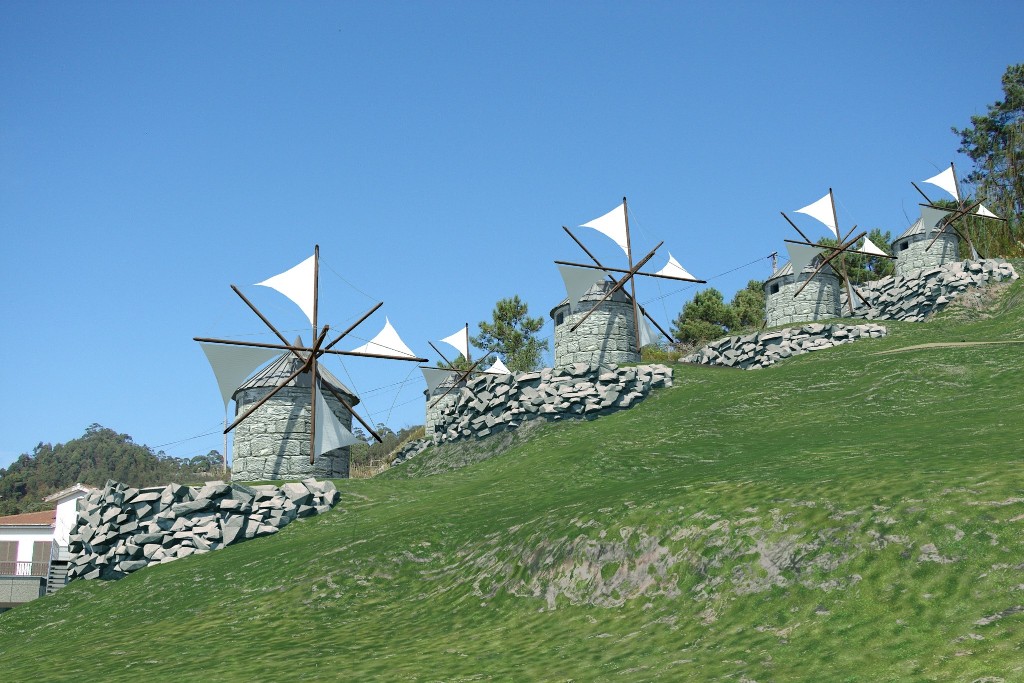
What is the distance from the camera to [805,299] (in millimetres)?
49625

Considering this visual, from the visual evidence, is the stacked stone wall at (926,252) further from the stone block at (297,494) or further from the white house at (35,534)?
the white house at (35,534)

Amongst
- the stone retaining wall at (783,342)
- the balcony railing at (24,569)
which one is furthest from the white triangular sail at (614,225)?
the balcony railing at (24,569)

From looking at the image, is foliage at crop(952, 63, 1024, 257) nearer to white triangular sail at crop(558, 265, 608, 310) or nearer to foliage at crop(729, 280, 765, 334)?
foliage at crop(729, 280, 765, 334)

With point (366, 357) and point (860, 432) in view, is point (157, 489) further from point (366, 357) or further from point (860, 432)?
point (860, 432)

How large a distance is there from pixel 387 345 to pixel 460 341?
26.7 meters

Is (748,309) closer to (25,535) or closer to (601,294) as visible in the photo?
(601,294)

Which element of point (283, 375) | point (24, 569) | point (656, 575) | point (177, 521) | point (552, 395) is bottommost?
point (24, 569)

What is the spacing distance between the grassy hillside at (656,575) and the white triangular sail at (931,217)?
3623cm

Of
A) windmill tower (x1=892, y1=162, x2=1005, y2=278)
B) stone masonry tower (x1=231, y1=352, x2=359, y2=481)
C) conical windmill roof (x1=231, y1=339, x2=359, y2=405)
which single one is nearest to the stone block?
stone masonry tower (x1=231, y1=352, x2=359, y2=481)

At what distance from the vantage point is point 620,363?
39031 mm

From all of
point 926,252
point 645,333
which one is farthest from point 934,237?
point 645,333

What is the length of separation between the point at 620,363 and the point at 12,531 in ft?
108

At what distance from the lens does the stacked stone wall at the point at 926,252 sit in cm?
5769

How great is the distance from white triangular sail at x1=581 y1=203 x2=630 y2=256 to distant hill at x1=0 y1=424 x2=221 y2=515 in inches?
2301
